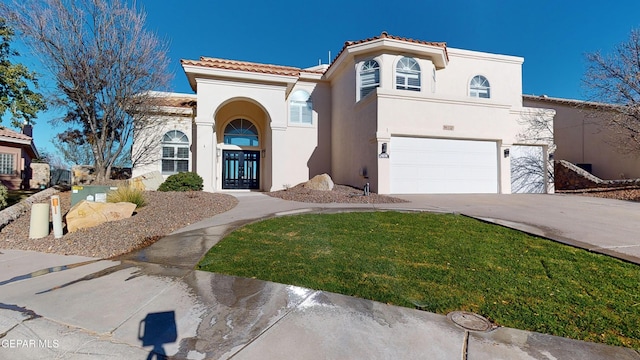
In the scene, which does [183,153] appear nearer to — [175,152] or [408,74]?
[175,152]

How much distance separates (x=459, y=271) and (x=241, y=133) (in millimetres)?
15286

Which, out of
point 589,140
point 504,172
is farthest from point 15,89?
point 589,140

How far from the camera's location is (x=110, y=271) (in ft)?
13.5

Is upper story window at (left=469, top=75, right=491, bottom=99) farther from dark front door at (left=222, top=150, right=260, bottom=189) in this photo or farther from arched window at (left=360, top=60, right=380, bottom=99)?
dark front door at (left=222, top=150, right=260, bottom=189)

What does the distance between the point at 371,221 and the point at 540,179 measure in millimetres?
12426

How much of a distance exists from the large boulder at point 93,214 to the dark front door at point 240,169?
984 cm

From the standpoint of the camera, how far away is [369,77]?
47.4 ft

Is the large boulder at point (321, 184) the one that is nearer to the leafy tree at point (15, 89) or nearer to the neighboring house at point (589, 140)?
the leafy tree at point (15, 89)

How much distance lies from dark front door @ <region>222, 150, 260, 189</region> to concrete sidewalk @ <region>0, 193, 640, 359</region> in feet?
42.7

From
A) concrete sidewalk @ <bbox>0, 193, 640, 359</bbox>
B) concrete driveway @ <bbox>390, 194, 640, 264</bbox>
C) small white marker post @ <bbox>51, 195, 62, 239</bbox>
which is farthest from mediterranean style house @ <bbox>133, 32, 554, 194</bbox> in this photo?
concrete sidewalk @ <bbox>0, 193, 640, 359</bbox>

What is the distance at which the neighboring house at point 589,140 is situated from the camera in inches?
653

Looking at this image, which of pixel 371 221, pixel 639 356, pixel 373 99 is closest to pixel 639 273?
pixel 639 356

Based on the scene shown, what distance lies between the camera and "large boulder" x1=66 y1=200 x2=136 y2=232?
21.1 feet

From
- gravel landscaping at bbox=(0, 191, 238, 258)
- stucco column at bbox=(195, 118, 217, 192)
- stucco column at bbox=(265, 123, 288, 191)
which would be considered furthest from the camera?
stucco column at bbox=(265, 123, 288, 191)
